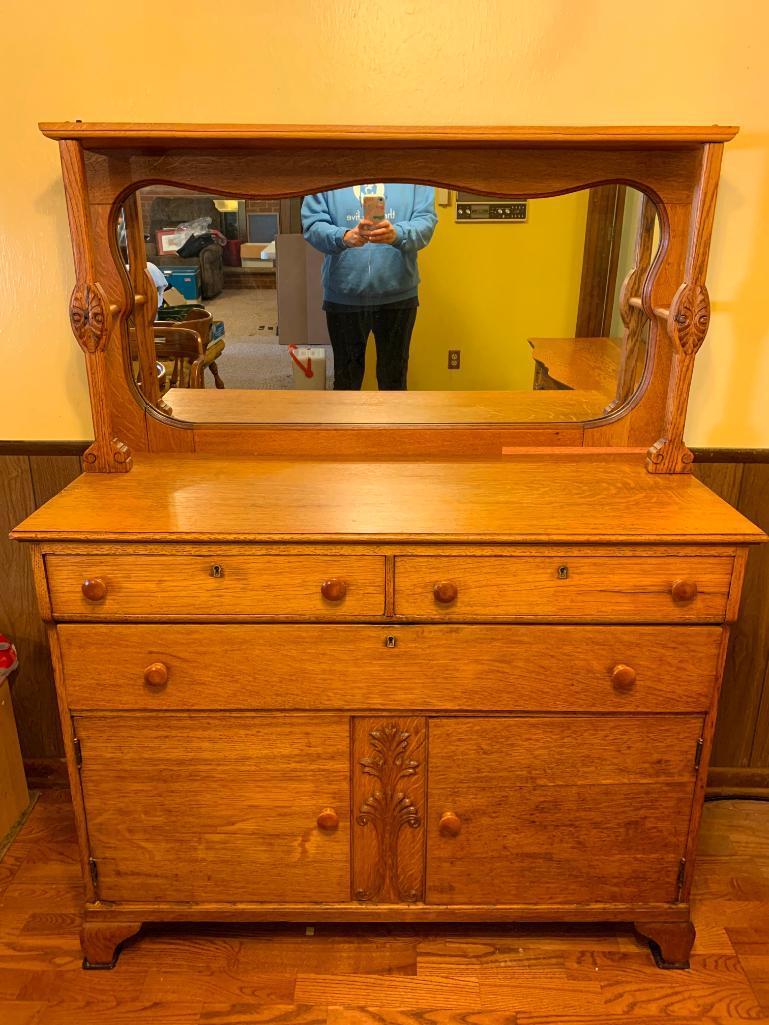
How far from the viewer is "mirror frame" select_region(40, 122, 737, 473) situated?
1.52m

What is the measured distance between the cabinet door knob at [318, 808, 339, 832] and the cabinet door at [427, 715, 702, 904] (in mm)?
190

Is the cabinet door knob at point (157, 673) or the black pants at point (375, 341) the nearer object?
the cabinet door knob at point (157, 673)

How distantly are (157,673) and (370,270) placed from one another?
0.93 metres

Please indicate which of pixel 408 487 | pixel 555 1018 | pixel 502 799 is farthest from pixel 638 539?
pixel 555 1018

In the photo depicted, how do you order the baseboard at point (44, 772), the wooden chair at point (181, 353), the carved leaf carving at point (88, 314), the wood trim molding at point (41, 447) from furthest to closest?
the baseboard at point (44, 772), the wood trim molding at point (41, 447), the wooden chair at point (181, 353), the carved leaf carving at point (88, 314)

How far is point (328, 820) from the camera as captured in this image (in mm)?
1630

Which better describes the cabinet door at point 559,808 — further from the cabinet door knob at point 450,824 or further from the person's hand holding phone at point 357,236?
the person's hand holding phone at point 357,236

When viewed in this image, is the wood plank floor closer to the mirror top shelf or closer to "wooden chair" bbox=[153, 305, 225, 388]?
"wooden chair" bbox=[153, 305, 225, 388]

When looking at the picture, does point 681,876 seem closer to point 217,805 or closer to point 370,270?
point 217,805

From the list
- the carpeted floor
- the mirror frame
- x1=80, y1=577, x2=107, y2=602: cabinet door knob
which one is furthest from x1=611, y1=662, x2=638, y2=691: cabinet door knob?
x1=80, y1=577, x2=107, y2=602: cabinet door knob

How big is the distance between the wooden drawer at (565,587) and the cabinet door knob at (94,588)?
1.74ft

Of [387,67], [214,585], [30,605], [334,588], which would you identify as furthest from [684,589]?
[30,605]

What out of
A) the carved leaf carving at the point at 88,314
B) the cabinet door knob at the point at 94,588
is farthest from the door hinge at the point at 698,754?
the carved leaf carving at the point at 88,314

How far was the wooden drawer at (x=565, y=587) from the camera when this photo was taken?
4.84 ft
